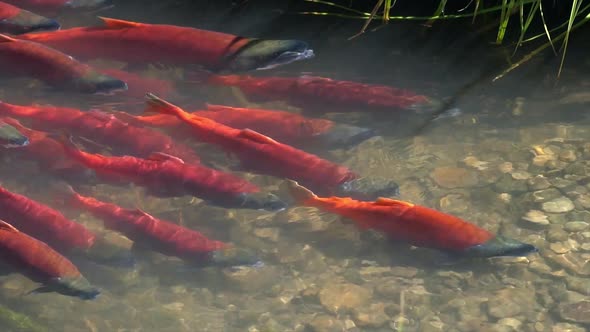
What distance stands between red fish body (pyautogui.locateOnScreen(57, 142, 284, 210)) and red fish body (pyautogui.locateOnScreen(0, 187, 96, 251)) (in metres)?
0.32

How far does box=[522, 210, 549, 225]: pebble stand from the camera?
11.1ft

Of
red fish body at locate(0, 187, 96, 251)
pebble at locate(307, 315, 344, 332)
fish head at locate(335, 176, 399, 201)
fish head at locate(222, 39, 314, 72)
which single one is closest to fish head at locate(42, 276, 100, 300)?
red fish body at locate(0, 187, 96, 251)

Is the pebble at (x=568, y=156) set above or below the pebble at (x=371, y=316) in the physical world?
Answer: above

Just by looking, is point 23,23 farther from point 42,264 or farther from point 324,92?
point 42,264

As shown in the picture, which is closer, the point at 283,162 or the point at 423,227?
the point at 423,227

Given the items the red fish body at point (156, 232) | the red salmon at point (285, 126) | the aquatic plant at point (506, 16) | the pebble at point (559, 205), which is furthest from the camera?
the aquatic plant at point (506, 16)

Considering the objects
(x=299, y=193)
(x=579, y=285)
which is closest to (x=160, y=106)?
(x=299, y=193)

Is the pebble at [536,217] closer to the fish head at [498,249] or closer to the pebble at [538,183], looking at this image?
the pebble at [538,183]

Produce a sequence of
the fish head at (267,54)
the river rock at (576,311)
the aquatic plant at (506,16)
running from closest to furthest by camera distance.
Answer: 1. the river rock at (576,311)
2. the fish head at (267,54)
3. the aquatic plant at (506,16)

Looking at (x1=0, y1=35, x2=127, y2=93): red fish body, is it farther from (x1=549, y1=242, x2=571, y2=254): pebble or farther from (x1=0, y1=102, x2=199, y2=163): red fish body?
(x1=549, y1=242, x2=571, y2=254): pebble

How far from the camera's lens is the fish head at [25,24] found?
418 centimetres

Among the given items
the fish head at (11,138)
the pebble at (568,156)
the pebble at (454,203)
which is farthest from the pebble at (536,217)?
the fish head at (11,138)

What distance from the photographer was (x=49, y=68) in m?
3.83

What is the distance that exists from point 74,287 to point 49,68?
1.26 meters
